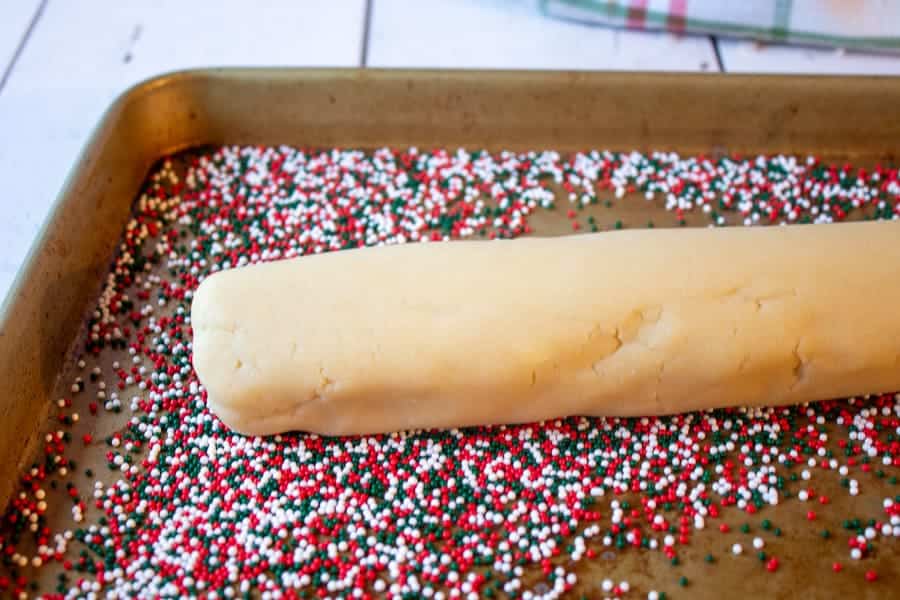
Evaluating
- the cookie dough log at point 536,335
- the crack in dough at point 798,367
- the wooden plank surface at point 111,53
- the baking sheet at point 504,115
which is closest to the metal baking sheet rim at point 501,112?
the baking sheet at point 504,115

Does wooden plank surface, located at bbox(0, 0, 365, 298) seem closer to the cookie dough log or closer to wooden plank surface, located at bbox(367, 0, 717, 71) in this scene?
wooden plank surface, located at bbox(367, 0, 717, 71)

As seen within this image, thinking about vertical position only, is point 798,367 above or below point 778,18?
below

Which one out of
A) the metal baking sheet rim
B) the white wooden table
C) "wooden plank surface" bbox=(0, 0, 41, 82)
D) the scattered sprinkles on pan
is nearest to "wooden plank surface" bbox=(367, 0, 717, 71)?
the white wooden table

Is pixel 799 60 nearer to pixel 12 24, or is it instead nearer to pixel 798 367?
pixel 798 367

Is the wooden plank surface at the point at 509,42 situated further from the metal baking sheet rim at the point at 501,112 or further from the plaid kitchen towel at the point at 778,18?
the metal baking sheet rim at the point at 501,112

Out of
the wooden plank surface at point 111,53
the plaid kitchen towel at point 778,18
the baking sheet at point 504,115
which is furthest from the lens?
the plaid kitchen towel at point 778,18

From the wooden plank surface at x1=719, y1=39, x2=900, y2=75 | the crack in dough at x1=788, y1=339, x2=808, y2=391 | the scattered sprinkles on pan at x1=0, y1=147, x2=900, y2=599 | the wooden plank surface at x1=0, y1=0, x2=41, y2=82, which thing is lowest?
the scattered sprinkles on pan at x1=0, y1=147, x2=900, y2=599

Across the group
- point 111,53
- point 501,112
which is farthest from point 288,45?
point 501,112
